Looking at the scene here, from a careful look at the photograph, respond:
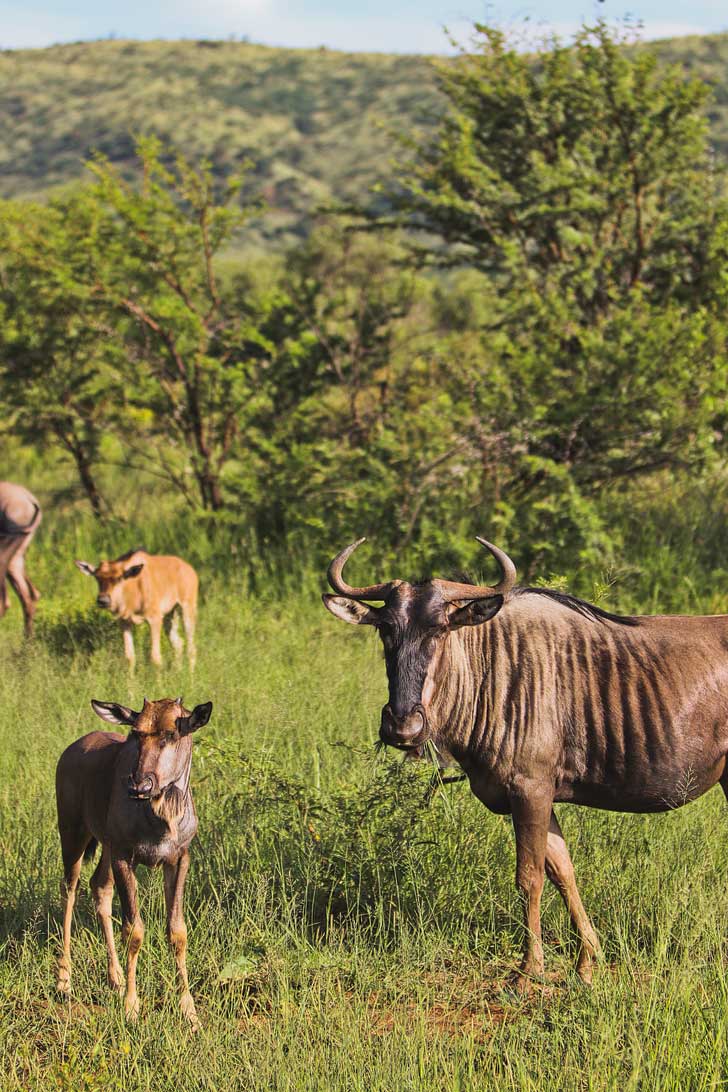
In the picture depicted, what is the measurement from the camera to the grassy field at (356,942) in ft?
13.0

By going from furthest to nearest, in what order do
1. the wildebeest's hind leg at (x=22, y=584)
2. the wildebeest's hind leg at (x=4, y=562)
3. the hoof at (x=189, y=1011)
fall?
the wildebeest's hind leg at (x=4, y=562) → the wildebeest's hind leg at (x=22, y=584) → the hoof at (x=189, y=1011)

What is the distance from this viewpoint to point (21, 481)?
1720 cm

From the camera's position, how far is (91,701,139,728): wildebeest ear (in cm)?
440

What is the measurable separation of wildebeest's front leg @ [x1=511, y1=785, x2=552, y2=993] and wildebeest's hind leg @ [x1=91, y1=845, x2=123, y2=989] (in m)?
1.50

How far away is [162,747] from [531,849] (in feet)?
4.83

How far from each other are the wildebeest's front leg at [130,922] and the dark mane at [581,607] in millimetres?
1932

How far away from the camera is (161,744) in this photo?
4.25 meters

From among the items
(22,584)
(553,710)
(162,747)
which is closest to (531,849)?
(553,710)

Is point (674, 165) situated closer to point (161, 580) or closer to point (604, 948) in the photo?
point (161, 580)

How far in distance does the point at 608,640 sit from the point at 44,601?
288 inches

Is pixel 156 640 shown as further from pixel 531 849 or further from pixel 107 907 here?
pixel 531 849

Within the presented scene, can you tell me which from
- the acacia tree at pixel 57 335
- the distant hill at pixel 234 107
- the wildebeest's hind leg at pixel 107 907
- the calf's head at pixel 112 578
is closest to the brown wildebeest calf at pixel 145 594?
the calf's head at pixel 112 578

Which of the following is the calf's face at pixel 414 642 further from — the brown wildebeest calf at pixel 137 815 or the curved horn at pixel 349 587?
the brown wildebeest calf at pixel 137 815

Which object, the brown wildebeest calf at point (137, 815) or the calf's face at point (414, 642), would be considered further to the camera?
the calf's face at point (414, 642)
